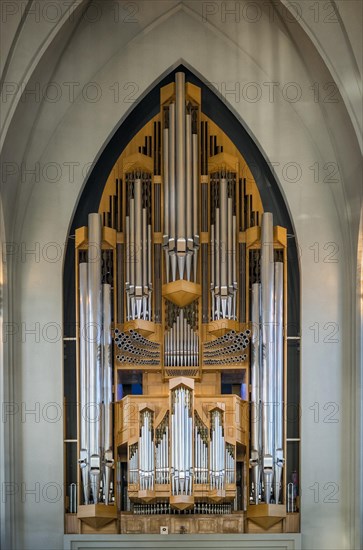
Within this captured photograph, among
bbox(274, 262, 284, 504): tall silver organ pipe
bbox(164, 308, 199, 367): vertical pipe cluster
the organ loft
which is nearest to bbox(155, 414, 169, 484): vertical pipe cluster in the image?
the organ loft

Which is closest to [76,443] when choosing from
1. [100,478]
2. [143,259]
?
[100,478]

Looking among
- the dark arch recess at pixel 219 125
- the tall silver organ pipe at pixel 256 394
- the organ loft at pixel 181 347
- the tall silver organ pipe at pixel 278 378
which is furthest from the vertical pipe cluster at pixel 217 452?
the dark arch recess at pixel 219 125

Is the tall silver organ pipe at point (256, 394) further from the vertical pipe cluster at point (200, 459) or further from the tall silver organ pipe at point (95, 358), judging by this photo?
the tall silver organ pipe at point (95, 358)

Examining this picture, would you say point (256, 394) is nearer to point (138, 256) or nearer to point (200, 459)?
point (200, 459)

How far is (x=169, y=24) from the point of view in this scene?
12117 millimetres

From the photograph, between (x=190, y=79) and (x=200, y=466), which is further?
(x=190, y=79)

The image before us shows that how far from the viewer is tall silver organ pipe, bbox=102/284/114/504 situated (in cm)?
1165

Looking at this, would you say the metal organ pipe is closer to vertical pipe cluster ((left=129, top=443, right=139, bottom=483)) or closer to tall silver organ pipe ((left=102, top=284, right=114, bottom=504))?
tall silver organ pipe ((left=102, top=284, right=114, bottom=504))

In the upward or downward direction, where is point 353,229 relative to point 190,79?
downward

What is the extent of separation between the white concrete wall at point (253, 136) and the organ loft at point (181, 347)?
1.03ft

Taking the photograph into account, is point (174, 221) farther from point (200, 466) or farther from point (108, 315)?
point (200, 466)

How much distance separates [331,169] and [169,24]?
257cm

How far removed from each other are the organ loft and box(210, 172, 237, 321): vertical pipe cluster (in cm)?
1

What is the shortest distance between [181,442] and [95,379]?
121cm
